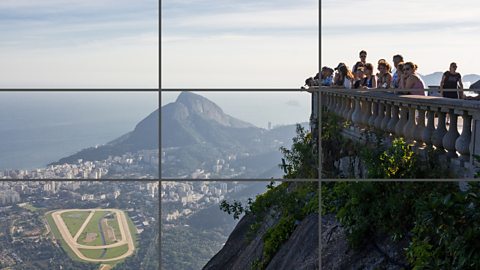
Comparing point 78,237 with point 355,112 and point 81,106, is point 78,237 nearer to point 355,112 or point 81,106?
point 355,112

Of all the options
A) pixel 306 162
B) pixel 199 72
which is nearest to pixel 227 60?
pixel 199 72

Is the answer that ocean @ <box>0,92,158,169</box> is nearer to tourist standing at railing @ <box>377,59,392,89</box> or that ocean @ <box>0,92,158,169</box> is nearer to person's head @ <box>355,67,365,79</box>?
tourist standing at railing @ <box>377,59,392,89</box>

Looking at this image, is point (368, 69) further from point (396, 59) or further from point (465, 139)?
point (465, 139)

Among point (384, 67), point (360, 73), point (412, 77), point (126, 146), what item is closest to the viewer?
point (412, 77)

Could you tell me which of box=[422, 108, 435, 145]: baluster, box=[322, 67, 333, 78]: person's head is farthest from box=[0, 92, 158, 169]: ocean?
box=[422, 108, 435, 145]: baluster

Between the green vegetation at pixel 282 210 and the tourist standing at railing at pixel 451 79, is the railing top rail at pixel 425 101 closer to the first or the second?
the tourist standing at railing at pixel 451 79

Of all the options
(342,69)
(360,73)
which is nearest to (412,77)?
(342,69)

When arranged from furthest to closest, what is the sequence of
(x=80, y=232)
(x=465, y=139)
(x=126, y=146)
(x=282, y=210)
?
(x=282, y=210), (x=80, y=232), (x=126, y=146), (x=465, y=139)
